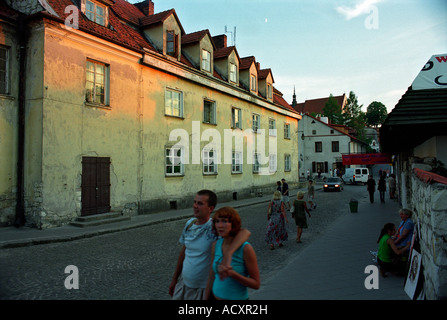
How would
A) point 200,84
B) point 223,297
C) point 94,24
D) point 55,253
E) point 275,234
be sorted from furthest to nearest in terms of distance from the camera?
point 200,84 → point 94,24 → point 275,234 → point 55,253 → point 223,297

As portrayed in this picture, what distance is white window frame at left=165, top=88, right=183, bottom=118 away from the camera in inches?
648

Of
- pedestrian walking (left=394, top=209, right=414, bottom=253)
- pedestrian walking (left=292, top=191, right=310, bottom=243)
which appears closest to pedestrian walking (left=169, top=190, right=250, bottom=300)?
pedestrian walking (left=394, top=209, right=414, bottom=253)

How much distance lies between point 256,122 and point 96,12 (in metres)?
14.6

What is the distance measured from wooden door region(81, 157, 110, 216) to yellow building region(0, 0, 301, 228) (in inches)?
1.6

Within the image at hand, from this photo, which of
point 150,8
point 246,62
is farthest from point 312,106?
point 150,8

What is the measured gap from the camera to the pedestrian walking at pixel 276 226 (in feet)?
29.2

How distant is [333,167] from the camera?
4922 centimetres

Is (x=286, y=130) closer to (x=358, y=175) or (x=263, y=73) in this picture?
(x=263, y=73)

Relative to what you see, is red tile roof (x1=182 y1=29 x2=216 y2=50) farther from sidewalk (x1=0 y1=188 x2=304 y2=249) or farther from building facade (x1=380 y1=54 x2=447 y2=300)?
building facade (x1=380 y1=54 x2=447 y2=300)

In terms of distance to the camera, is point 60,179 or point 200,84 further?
point 200,84

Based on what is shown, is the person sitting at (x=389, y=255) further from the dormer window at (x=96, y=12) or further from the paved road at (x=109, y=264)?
the dormer window at (x=96, y=12)
